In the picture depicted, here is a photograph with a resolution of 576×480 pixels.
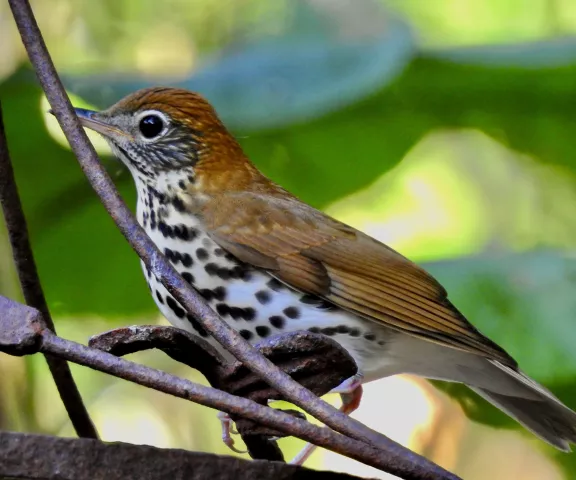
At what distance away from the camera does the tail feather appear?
1.03 meters

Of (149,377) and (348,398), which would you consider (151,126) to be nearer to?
(348,398)

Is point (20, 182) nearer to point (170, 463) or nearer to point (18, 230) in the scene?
point (18, 230)

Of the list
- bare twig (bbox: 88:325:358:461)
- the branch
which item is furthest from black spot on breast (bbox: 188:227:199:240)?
the branch

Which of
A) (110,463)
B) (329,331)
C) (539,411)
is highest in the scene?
(110,463)

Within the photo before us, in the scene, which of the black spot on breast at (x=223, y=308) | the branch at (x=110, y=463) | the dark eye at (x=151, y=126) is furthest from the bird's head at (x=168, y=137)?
the branch at (x=110, y=463)

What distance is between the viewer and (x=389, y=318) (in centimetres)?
97

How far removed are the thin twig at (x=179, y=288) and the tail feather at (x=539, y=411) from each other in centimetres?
42

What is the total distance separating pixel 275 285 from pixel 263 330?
55mm

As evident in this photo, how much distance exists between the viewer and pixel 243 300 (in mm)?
934

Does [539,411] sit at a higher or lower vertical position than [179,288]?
lower

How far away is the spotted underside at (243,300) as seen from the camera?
934mm

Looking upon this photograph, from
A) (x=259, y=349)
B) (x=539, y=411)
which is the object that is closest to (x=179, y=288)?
(x=259, y=349)

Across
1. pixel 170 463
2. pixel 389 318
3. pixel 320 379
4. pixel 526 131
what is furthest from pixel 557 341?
pixel 170 463

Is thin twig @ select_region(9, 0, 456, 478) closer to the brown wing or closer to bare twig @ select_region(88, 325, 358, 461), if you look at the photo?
bare twig @ select_region(88, 325, 358, 461)
